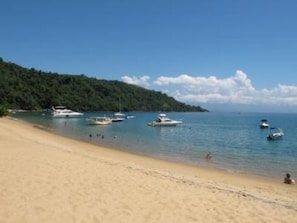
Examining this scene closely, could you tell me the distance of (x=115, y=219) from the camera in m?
10.4

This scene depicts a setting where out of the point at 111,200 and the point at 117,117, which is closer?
the point at 111,200


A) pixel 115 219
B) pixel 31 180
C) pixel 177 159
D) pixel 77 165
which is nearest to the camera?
pixel 115 219

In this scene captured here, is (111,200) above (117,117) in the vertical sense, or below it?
below

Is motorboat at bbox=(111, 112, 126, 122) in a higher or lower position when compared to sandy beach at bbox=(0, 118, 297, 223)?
higher

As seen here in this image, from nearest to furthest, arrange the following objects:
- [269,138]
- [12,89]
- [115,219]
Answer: [115,219] < [269,138] < [12,89]

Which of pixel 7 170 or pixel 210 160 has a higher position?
pixel 7 170

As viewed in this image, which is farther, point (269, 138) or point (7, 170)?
point (269, 138)

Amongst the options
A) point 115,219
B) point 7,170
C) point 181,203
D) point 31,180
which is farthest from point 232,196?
point 7,170

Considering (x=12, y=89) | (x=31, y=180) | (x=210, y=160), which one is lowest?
(x=210, y=160)

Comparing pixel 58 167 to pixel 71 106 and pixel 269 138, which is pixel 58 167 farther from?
pixel 71 106

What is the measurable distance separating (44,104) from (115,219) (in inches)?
7234

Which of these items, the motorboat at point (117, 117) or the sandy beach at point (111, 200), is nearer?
the sandy beach at point (111, 200)

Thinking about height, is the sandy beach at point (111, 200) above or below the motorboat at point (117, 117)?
below

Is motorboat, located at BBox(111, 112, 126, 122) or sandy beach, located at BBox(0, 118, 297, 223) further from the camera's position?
motorboat, located at BBox(111, 112, 126, 122)
